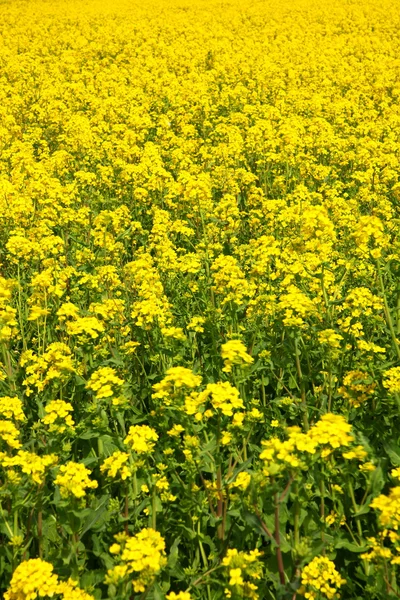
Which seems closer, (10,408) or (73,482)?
(73,482)

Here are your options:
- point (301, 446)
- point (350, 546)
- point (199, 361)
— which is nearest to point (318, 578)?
point (350, 546)

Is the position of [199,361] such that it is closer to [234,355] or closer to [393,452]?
[234,355]

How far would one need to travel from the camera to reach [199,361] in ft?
12.7

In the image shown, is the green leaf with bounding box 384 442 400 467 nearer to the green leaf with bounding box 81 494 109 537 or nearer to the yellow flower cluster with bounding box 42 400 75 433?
the green leaf with bounding box 81 494 109 537

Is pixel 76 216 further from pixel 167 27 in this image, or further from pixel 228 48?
pixel 167 27

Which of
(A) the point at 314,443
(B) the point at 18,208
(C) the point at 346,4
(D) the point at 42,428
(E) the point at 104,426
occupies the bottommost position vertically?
(D) the point at 42,428

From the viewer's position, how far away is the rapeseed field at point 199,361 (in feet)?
7.60

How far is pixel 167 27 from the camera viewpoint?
18.2 m

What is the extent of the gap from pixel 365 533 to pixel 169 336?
156 centimetres

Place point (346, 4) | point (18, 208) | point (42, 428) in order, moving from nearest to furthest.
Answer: point (42, 428) < point (18, 208) < point (346, 4)

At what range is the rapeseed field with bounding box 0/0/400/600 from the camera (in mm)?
2316

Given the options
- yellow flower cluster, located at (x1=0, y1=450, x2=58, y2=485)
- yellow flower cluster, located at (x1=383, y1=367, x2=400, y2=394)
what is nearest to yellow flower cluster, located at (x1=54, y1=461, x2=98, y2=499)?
yellow flower cluster, located at (x1=0, y1=450, x2=58, y2=485)

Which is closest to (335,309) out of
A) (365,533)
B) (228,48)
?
(365,533)

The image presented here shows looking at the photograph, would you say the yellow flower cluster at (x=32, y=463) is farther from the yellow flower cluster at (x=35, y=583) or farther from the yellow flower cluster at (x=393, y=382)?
the yellow flower cluster at (x=393, y=382)
